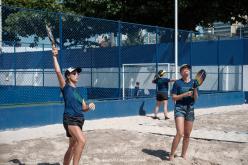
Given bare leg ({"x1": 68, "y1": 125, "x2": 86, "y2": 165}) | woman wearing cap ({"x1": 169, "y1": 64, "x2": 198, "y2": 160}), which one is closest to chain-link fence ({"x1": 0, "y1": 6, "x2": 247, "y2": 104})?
woman wearing cap ({"x1": 169, "y1": 64, "x2": 198, "y2": 160})

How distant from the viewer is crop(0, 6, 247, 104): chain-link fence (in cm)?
1588

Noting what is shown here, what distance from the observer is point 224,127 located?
12.2 metres

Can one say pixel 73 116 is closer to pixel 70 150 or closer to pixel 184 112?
pixel 70 150

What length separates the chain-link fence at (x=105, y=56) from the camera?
15.9 metres

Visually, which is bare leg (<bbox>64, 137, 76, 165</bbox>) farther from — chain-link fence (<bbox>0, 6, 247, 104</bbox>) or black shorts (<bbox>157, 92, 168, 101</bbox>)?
chain-link fence (<bbox>0, 6, 247, 104</bbox>)

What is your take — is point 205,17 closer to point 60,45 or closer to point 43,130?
point 60,45

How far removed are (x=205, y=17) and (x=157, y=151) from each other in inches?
665

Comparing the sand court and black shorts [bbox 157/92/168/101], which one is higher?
black shorts [bbox 157/92/168/101]

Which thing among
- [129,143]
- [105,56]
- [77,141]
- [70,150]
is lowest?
[129,143]

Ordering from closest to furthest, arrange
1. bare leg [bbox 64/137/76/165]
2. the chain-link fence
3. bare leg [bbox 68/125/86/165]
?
bare leg [bbox 68/125/86/165] < bare leg [bbox 64/137/76/165] < the chain-link fence

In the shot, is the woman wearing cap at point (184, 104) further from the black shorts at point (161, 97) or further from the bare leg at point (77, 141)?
the black shorts at point (161, 97)

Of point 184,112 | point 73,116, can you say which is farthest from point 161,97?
point 73,116

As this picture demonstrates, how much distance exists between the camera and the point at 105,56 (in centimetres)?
1978

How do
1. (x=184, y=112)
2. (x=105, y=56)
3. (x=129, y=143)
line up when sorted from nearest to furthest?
(x=184, y=112) → (x=129, y=143) → (x=105, y=56)
